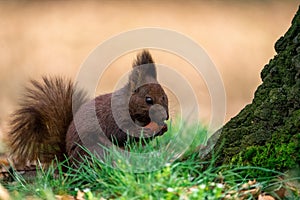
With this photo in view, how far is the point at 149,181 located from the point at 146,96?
73 centimetres

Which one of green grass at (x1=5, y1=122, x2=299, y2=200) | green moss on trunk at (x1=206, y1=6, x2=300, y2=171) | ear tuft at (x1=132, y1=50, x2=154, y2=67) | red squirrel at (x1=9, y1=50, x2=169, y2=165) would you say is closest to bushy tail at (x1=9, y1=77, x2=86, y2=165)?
red squirrel at (x1=9, y1=50, x2=169, y2=165)

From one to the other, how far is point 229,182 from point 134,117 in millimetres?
716

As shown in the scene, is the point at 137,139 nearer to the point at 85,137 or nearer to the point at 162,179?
the point at 85,137

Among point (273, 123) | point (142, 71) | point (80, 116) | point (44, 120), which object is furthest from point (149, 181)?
point (44, 120)

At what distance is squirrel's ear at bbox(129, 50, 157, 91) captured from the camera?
279 centimetres

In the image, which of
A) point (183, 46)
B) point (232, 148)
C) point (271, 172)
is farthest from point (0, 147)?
point (271, 172)

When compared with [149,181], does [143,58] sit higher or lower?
higher

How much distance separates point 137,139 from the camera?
2.83 meters

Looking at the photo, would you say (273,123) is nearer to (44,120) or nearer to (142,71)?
(142,71)

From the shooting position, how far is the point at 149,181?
2115 millimetres

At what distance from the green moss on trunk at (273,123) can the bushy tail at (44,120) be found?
837 mm

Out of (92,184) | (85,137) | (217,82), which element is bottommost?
(92,184)

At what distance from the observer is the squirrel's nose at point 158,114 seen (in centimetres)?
277

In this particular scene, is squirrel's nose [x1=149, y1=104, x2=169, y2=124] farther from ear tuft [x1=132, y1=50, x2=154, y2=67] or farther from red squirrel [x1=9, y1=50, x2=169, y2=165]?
ear tuft [x1=132, y1=50, x2=154, y2=67]
